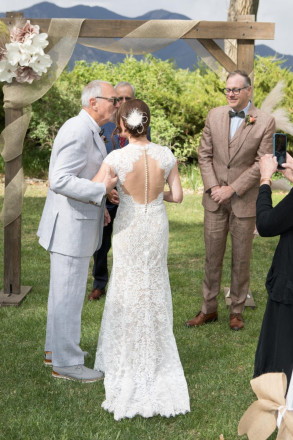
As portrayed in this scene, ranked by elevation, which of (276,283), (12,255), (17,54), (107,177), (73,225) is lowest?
(12,255)

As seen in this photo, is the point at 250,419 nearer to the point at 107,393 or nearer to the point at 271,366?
the point at 271,366

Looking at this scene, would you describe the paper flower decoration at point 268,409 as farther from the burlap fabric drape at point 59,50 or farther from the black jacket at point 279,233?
the burlap fabric drape at point 59,50

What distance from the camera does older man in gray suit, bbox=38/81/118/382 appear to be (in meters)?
4.67

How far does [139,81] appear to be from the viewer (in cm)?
1766

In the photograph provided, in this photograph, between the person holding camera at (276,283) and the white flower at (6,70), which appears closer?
the person holding camera at (276,283)

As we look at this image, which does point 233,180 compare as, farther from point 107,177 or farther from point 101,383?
point 101,383

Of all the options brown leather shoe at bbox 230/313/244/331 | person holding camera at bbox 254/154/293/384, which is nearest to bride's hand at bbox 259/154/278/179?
person holding camera at bbox 254/154/293/384

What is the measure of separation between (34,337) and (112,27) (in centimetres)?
327

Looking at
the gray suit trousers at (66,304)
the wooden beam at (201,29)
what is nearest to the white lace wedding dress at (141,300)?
the gray suit trousers at (66,304)

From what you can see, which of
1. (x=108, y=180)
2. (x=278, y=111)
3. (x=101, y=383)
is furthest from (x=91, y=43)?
(x=101, y=383)

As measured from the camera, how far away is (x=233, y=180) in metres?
6.23

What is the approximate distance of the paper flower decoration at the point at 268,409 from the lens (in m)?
2.99

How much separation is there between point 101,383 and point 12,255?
2650 mm

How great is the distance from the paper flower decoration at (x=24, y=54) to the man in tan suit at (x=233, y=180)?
5.80 feet
